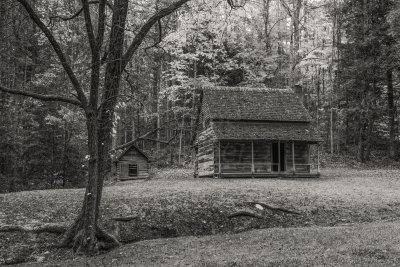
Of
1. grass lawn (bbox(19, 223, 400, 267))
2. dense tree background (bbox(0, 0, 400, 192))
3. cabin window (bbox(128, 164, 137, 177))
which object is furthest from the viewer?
cabin window (bbox(128, 164, 137, 177))

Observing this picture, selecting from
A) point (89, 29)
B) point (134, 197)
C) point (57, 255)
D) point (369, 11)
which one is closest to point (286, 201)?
point (134, 197)

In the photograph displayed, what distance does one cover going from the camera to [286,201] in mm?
15289

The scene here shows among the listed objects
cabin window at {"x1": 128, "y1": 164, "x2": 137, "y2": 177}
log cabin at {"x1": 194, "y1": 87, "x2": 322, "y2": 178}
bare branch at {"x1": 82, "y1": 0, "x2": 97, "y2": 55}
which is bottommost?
cabin window at {"x1": 128, "y1": 164, "x2": 137, "y2": 177}

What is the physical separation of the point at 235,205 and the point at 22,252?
289 inches

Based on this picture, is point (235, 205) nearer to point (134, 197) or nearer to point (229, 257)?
point (134, 197)

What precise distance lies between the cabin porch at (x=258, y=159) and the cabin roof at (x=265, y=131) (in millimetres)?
697

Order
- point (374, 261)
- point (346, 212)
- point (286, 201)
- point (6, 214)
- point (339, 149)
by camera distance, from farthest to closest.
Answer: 1. point (339, 149)
2. point (286, 201)
3. point (346, 212)
4. point (6, 214)
5. point (374, 261)

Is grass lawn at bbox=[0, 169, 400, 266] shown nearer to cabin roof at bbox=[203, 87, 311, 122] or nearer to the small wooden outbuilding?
cabin roof at bbox=[203, 87, 311, 122]

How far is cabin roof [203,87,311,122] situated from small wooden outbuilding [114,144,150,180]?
5.95 metres

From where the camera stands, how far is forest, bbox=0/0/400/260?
10.6 meters

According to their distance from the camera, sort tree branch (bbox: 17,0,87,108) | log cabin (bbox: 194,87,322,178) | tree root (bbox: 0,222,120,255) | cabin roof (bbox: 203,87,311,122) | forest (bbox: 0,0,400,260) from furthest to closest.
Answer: cabin roof (bbox: 203,87,311,122) → log cabin (bbox: 194,87,322,178) → forest (bbox: 0,0,400,260) → tree root (bbox: 0,222,120,255) → tree branch (bbox: 17,0,87,108)

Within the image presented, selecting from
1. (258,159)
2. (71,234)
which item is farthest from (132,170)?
(71,234)

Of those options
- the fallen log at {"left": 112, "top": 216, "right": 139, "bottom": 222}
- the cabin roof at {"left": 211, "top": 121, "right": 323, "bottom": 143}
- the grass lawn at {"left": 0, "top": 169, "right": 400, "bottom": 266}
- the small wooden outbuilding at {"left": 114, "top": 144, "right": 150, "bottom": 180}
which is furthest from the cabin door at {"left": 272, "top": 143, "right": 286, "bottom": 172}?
the fallen log at {"left": 112, "top": 216, "right": 139, "bottom": 222}

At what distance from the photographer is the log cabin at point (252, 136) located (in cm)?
2698
